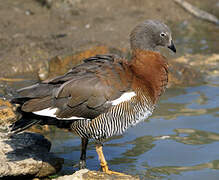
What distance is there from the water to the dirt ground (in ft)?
8.60

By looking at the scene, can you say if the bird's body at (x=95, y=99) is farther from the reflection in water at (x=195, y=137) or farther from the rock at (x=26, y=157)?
the reflection in water at (x=195, y=137)

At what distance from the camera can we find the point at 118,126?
5840 mm

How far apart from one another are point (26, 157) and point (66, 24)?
6.81 m

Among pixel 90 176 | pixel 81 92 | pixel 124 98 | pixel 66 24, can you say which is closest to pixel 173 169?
pixel 124 98

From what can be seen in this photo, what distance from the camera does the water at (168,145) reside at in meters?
6.70

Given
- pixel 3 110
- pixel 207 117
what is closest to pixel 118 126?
pixel 3 110

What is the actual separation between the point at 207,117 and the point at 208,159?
154 centimetres

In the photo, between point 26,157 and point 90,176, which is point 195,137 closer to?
point 90,176

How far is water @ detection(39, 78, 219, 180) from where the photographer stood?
22.0 feet

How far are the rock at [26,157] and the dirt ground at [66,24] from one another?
349 cm

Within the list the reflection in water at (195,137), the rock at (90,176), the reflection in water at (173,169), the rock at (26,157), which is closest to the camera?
the rock at (90,176)

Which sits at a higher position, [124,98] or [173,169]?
[124,98]

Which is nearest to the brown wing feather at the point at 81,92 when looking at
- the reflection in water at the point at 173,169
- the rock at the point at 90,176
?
the rock at the point at 90,176

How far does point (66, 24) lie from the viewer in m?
12.4
